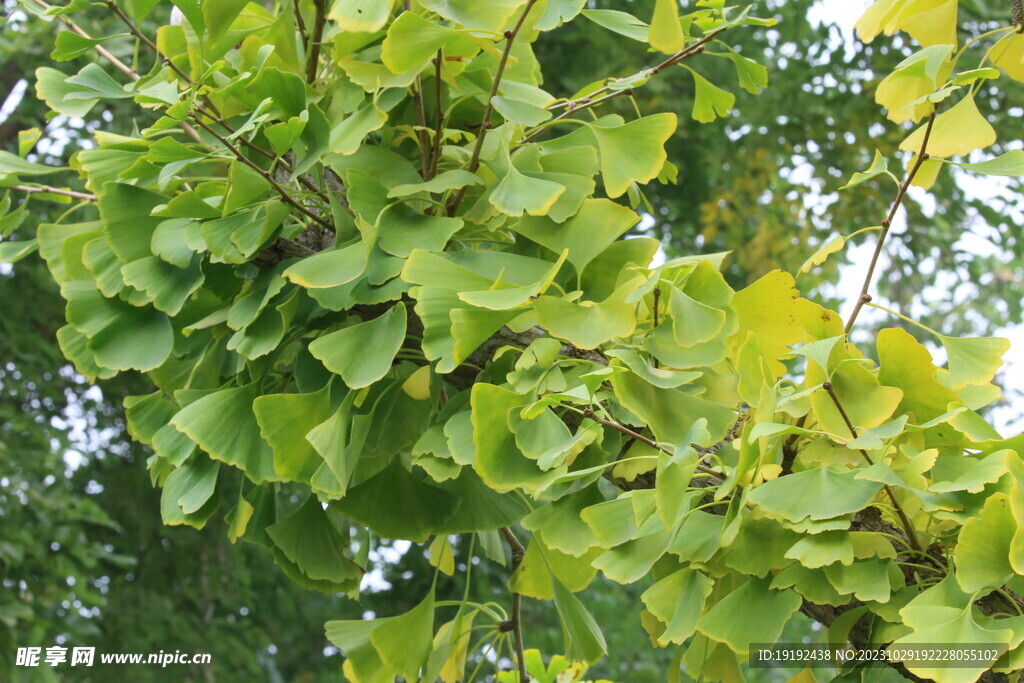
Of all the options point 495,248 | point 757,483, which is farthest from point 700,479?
point 495,248

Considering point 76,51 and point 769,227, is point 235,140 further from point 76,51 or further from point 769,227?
point 769,227

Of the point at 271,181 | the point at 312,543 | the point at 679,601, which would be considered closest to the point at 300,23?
the point at 271,181

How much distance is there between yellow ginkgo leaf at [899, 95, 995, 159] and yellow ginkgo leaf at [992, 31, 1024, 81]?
4cm

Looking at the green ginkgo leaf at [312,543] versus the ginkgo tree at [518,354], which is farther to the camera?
the green ginkgo leaf at [312,543]

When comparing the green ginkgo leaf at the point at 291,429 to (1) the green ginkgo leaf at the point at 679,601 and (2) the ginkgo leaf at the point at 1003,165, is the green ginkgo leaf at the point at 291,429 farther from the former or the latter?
(2) the ginkgo leaf at the point at 1003,165

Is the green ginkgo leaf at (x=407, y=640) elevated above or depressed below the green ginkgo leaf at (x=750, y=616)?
below

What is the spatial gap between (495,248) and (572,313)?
0.15m

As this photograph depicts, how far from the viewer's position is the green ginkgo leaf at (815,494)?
39 centimetres

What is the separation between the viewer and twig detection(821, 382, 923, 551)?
410 millimetres

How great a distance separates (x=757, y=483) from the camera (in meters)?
0.41

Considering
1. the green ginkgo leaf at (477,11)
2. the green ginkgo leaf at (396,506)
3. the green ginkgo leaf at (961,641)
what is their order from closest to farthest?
the green ginkgo leaf at (961,641)
the green ginkgo leaf at (477,11)
the green ginkgo leaf at (396,506)

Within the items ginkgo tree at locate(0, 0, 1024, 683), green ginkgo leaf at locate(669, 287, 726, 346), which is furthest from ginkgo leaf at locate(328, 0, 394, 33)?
green ginkgo leaf at locate(669, 287, 726, 346)

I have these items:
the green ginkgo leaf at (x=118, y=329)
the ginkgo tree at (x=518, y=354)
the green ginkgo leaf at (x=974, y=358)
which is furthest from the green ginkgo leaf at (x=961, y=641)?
the green ginkgo leaf at (x=118, y=329)

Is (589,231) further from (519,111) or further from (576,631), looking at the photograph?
(576,631)
